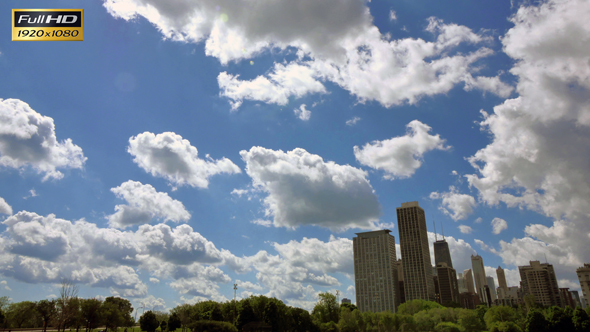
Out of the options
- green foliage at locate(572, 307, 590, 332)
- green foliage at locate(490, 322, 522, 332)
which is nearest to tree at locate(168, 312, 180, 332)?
green foliage at locate(490, 322, 522, 332)

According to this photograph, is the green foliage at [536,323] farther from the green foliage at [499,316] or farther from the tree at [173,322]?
the tree at [173,322]

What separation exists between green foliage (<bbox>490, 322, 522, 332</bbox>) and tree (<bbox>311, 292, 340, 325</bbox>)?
49198 mm

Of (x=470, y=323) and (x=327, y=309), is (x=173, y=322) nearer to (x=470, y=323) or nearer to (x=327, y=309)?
(x=327, y=309)

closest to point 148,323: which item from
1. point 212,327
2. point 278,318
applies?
point 212,327

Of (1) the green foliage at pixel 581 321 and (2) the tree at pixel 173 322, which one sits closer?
(1) the green foliage at pixel 581 321

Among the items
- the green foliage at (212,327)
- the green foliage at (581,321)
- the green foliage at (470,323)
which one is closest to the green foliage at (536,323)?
the green foliage at (581,321)

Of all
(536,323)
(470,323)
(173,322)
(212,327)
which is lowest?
(212,327)

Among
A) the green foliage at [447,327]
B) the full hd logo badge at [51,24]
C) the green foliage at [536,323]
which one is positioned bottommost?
the green foliage at [447,327]

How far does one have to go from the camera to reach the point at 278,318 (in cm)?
9481

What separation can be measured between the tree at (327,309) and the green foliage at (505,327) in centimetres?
4920

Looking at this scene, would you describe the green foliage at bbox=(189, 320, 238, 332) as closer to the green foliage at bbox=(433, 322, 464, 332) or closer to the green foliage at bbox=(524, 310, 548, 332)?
the green foliage at bbox=(433, 322, 464, 332)

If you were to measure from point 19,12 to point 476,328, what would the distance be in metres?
138

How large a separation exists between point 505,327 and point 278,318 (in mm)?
61325

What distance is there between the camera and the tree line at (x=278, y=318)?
90375mm
